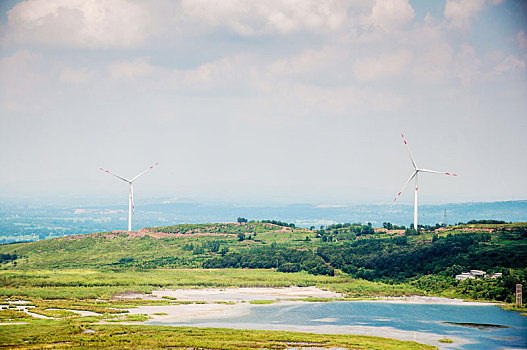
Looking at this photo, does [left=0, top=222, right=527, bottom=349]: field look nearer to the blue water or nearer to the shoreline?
the shoreline

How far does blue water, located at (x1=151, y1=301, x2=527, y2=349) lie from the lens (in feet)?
227

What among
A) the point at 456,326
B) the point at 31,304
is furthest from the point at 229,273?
the point at 456,326

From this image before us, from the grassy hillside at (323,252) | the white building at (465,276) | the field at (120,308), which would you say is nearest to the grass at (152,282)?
the field at (120,308)

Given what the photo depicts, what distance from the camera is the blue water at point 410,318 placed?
227 ft

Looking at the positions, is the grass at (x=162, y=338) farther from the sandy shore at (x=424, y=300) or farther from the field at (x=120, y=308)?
the sandy shore at (x=424, y=300)

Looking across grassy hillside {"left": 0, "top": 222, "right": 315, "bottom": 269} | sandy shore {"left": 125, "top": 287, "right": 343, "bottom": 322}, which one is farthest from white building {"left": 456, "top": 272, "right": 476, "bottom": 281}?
grassy hillside {"left": 0, "top": 222, "right": 315, "bottom": 269}

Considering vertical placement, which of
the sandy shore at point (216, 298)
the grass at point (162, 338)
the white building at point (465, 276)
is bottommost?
the sandy shore at point (216, 298)

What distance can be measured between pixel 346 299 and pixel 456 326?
26.8 meters

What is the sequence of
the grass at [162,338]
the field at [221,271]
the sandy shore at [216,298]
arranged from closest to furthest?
the grass at [162,338]
the field at [221,271]
the sandy shore at [216,298]

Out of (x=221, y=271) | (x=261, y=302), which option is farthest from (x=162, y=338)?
(x=221, y=271)

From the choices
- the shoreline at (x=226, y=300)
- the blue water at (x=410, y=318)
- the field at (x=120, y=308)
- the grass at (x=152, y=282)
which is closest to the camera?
the field at (x=120, y=308)

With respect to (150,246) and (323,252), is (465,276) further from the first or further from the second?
(150,246)

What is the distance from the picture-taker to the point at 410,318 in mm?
81938

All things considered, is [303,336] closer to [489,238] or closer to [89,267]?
[489,238]
